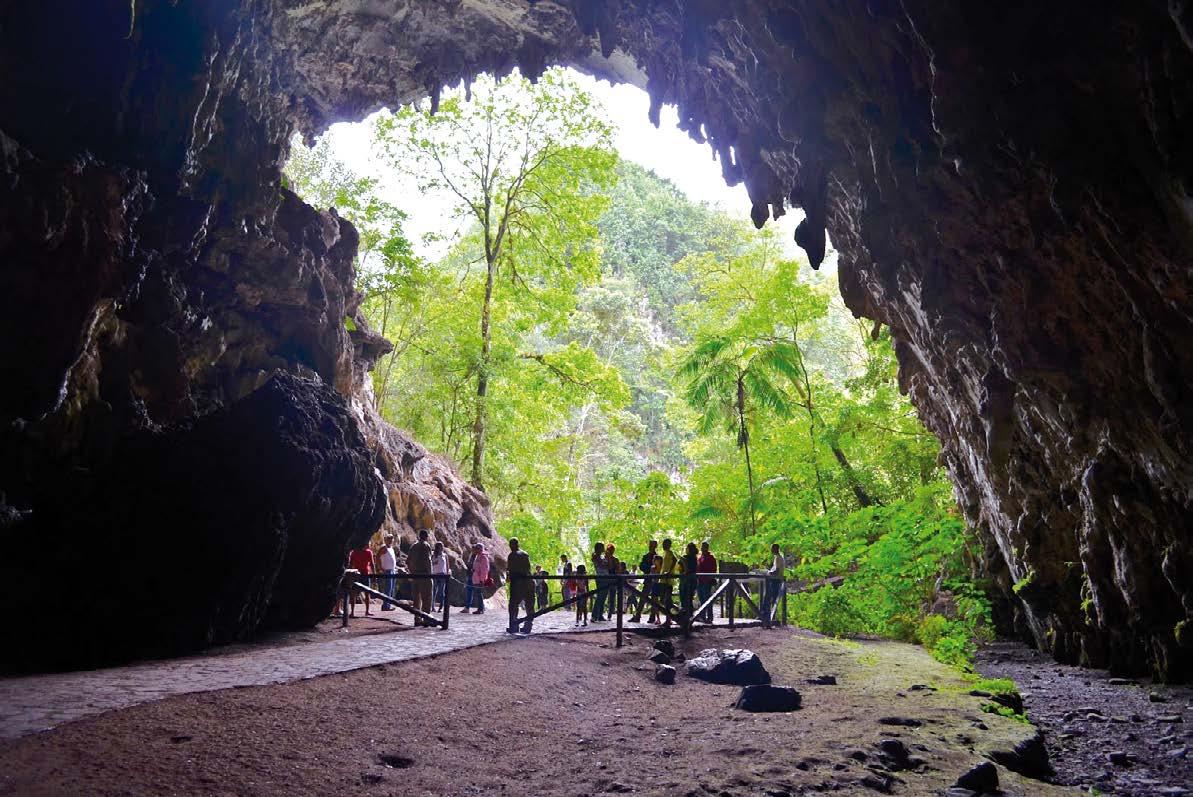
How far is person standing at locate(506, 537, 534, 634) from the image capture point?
13641 millimetres

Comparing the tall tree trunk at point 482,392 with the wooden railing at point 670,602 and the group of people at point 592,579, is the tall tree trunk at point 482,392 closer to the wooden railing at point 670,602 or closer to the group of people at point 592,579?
the group of people at point 592,579

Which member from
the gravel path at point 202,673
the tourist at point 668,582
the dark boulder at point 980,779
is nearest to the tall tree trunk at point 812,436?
the tourist at point 668,582

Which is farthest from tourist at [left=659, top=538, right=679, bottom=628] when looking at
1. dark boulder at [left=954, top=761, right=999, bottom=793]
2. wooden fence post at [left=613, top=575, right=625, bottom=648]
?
dark boulder at [left=954, top=761, right=999, bottom=793]

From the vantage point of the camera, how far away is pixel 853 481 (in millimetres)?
22344

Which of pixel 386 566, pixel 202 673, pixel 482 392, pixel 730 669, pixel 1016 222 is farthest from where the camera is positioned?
pixel 482 392

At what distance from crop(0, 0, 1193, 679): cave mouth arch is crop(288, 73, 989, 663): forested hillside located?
4.80 metres

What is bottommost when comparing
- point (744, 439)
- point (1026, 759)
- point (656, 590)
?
point (1026, 759)

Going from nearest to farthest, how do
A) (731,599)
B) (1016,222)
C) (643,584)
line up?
(1016,222) → (643,584) → (731,599)

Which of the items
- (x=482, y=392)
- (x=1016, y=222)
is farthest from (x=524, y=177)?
(x=1016, y=222)

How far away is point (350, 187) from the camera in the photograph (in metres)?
29.3

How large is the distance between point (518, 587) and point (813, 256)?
7.59 meters

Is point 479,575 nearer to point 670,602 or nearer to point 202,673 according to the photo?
point 670,602

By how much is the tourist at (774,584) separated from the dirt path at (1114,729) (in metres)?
5.49

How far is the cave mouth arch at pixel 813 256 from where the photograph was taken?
695 centimetres
